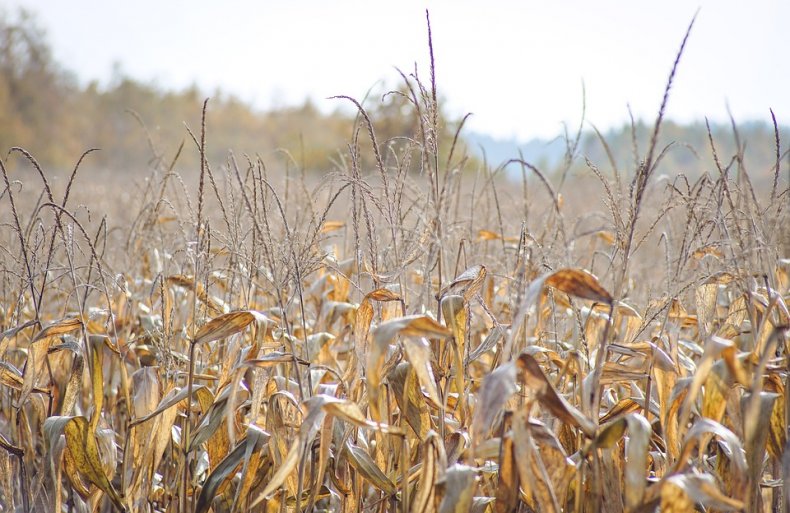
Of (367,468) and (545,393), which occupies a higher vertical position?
(545,393)

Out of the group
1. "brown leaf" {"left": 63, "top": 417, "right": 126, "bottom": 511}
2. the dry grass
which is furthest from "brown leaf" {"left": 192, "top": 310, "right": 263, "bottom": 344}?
"brown leaf" {"left": 63, "top": 417, "right": 126, "bottom": 511}

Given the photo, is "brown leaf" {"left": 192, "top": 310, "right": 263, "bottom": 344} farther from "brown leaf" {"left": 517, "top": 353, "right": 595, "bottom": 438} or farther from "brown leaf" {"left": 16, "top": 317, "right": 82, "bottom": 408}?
"brown leaf" {"left": 517, "top": 353, "right": 595, "bottom": 438}

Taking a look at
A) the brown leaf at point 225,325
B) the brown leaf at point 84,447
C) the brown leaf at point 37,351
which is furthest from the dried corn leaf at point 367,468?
the brown leaf at point 37,351

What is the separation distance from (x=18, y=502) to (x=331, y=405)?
158 centimetres

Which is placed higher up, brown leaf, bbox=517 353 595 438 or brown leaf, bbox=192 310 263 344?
brown leaf, bbox=192 310 263 344

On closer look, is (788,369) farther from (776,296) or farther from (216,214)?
(216,214)

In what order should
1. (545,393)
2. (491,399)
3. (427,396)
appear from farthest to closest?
(427,396), (545,393), (491,399)

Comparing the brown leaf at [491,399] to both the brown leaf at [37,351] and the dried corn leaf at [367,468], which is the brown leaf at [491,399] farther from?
the brown leaf at [37,351]

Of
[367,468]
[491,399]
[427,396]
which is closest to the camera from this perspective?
[491,399]

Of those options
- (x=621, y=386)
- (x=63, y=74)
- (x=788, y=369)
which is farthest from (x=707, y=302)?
(x=63, y=74)

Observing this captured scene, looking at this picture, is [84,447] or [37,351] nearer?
[84,447]

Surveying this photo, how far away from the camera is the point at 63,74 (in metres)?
33.7

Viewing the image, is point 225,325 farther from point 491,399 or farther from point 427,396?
point 491,399

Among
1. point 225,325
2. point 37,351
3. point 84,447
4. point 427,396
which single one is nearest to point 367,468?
point 427,396
